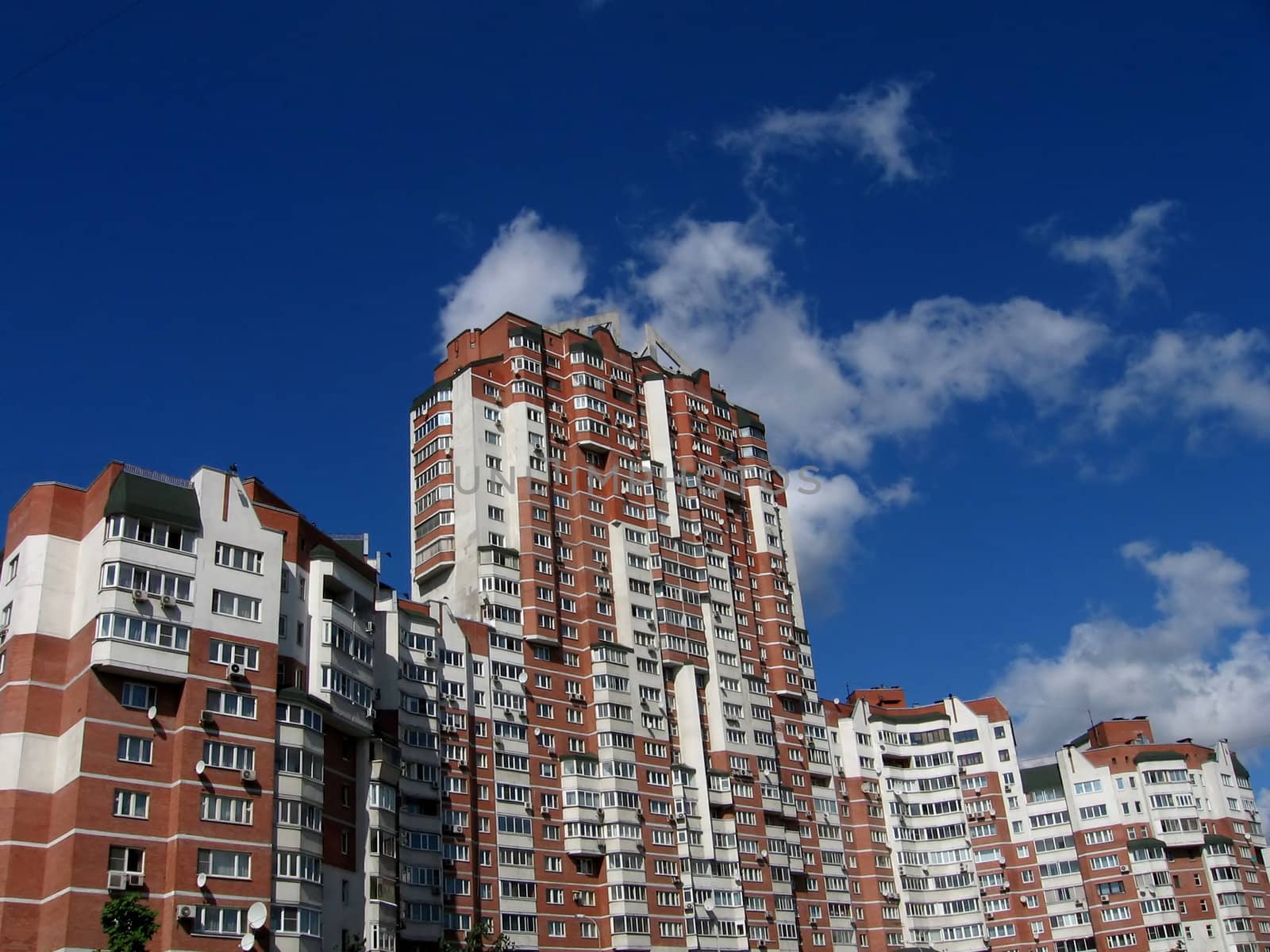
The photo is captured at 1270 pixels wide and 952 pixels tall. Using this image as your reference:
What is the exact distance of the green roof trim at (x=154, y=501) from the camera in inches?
2862

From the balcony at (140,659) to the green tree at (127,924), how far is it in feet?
38.8

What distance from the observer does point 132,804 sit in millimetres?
67500

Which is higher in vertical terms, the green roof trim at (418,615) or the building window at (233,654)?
the green roof trim at (418,615)

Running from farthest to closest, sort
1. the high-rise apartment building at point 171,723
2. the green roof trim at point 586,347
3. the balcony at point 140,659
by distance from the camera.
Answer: the green roof trim at point 586,347 → the balcony at point 140,659 → the high-rise apartment building at point 171,723

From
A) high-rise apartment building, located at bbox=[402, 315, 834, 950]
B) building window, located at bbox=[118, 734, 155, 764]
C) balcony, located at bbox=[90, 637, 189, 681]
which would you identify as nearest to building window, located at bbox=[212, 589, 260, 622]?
balcony, located at bbox=[90, 637, 189, 681]

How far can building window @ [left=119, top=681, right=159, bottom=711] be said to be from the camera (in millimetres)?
69375

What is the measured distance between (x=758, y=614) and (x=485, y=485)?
34627mm

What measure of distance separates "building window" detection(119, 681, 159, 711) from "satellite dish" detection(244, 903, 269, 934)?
11.9 metres

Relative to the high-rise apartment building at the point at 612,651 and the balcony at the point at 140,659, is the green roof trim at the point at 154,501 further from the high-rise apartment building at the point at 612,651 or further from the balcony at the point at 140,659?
the high-rise apartment building at the point at 612,651

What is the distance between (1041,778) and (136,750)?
4382 inches

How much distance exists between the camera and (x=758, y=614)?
5310 inches

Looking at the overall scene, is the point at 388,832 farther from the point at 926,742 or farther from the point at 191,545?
A: the point at 926,742

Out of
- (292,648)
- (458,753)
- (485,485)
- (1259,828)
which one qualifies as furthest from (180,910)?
(1259,828)

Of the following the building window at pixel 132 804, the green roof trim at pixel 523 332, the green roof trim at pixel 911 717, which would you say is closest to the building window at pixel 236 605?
the building window at pixel 132 804
